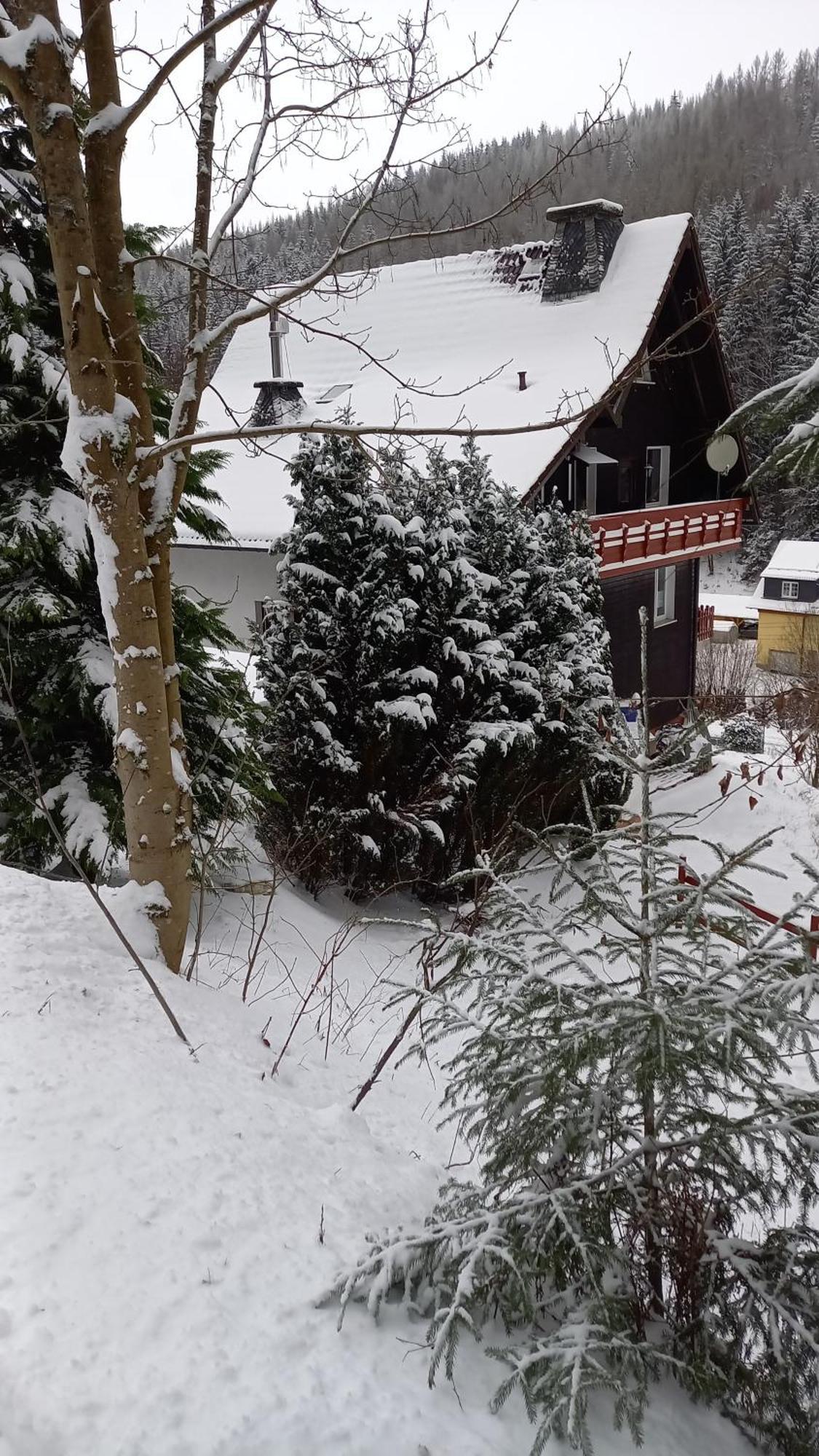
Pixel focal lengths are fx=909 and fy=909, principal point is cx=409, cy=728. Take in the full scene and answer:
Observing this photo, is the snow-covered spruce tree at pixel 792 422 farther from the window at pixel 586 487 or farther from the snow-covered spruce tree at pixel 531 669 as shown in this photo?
the window at pixel 586 487

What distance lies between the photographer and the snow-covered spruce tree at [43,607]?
18.6 feet

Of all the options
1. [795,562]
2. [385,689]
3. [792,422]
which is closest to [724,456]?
[385,689]

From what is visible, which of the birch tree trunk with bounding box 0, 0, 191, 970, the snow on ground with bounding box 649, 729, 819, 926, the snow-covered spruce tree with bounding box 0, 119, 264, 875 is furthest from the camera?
the snow on ground with bounding box 649, 729, 819, 926

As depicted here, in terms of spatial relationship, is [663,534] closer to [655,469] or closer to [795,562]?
[655,469]

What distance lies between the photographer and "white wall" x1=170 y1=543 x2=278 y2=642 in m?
14.8

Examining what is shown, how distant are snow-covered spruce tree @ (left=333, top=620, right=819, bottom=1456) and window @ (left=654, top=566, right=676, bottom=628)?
16.9 m

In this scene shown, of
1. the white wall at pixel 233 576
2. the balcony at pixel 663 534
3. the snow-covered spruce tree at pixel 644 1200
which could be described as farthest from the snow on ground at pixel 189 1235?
the white wall at pixel 233 576

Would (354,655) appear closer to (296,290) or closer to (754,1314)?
Answer: (296,290)

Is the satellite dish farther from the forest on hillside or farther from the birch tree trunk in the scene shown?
the birch tree trunk

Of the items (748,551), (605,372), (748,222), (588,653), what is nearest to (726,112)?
(748,222)

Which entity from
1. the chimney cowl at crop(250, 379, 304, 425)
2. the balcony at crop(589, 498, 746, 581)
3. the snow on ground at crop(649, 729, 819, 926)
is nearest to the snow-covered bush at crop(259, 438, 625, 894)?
the snow on ground at crop(649, 729, 819, 926)

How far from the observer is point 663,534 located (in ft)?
52.5

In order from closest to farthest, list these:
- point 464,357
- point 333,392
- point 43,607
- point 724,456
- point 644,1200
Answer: point 644,1200 < point 43,607 < point 464,357 < point 333,392 < point 724,456

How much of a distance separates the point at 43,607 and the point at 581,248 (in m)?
14.7
